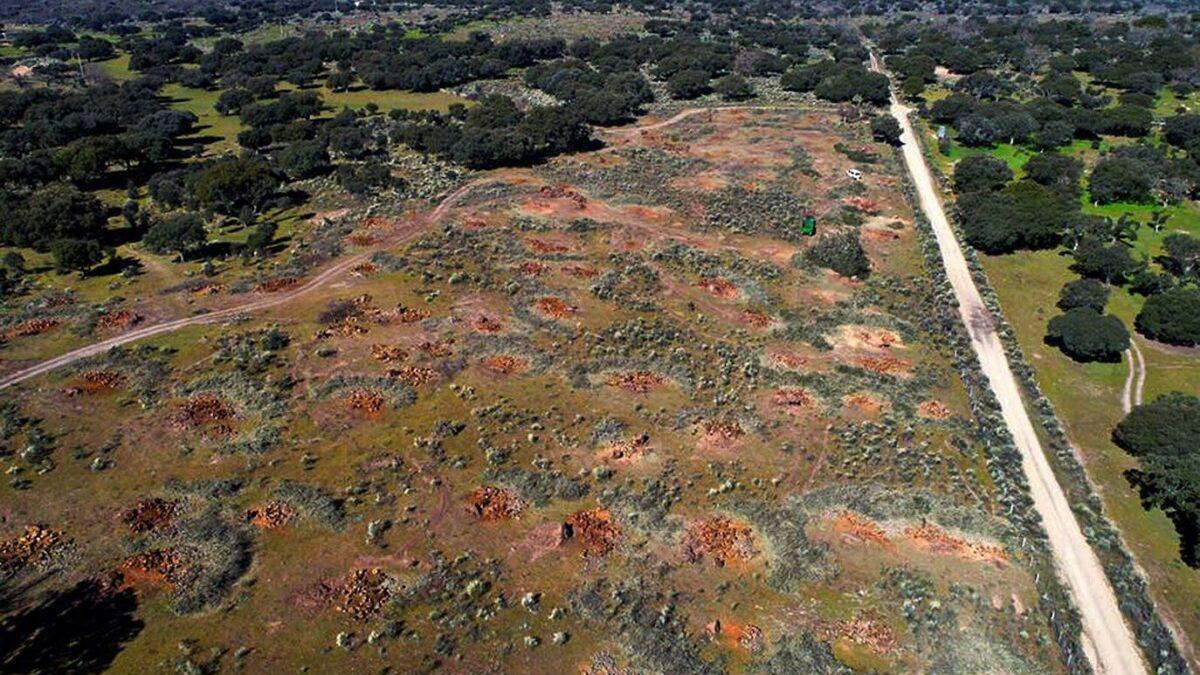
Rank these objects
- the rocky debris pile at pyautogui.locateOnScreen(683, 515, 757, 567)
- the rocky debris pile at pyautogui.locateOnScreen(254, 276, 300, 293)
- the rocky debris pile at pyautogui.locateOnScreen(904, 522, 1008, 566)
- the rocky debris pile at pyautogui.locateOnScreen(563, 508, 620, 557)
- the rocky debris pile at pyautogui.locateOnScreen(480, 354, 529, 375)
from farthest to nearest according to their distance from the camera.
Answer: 1. the rocky debris pile at pyautogui.locateOnScreen(254, 276, 300, 293)
2. the rocky debris pile at pyautogui.locateOnScreen(480, 354, 529, 375)
3. the rocky debris pile at pyautogui.locateOnScreen(904, 522, 1008, 566)
4. the rocky debris pile at pyautogui.locateOnScreen(563, 508, 620, 557)
5. the rocky debris pile at pyautogui.locateOnScreen(683, 515, 757, 567)

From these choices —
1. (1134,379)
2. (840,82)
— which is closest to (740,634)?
(1134,379)

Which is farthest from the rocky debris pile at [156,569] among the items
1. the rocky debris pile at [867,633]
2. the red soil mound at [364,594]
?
the rocky debris pile at [867,633]

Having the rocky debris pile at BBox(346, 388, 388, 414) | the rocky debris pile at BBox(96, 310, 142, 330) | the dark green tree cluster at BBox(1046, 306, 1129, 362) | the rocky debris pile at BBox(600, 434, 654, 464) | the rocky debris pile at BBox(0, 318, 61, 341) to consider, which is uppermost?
the dark green tree cluster at BBox(1046, 306, 1129, 362)

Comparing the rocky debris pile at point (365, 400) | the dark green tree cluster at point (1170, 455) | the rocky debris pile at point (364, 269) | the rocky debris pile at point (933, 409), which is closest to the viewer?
the dark green tree cluster at point (1170, 455)

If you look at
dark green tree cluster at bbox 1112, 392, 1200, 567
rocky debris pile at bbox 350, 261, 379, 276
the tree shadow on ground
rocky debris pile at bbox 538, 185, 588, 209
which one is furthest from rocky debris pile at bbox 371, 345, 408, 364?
dark green tree cluster at bbox 1112, 392, 1200, 567

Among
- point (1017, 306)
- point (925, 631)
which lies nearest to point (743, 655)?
point (925, 631)

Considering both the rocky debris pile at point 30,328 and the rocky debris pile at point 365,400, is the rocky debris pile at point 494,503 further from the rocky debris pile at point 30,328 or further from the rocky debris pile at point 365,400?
the rocky debris pile at point 30,328

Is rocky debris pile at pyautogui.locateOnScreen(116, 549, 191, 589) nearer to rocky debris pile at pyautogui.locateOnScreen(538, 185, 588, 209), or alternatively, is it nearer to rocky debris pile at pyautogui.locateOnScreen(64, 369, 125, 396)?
rocky debris pile at pyautogui.locateOnScreen(64, 369, 125, 396)

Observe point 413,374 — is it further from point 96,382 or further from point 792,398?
point 792,398
